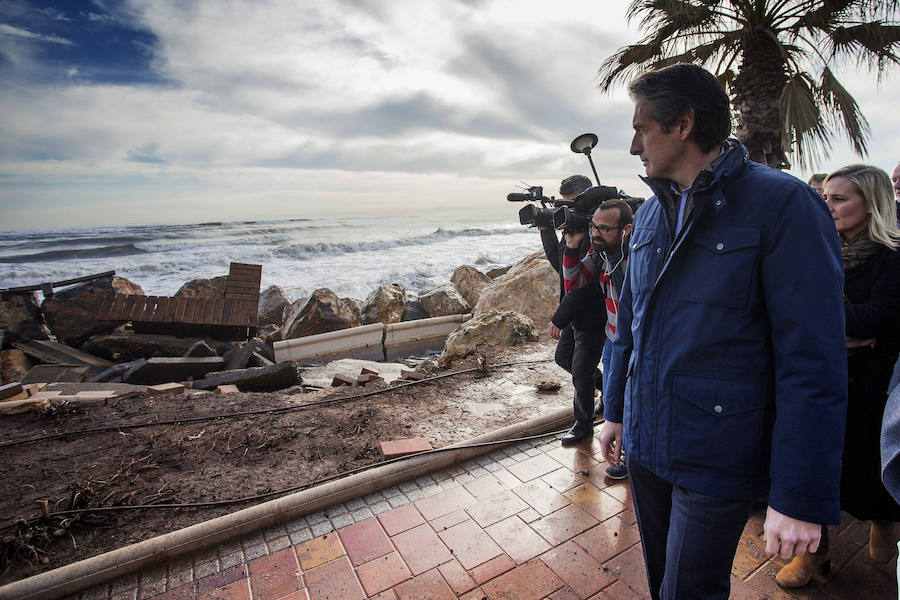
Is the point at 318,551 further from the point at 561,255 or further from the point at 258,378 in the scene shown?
the point at 258,378

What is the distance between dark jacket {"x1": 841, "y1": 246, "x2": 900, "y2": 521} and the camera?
2.04 metres

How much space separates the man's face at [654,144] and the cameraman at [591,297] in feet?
4.46

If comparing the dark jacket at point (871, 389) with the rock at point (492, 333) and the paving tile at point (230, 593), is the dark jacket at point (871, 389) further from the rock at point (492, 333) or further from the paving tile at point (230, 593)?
the rock at point (492, 333)

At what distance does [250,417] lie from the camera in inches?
167

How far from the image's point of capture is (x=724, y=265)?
1.26 m

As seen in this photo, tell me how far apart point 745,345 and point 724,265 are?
0.22m

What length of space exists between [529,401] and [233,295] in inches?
234

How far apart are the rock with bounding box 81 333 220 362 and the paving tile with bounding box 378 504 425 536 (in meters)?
5.90

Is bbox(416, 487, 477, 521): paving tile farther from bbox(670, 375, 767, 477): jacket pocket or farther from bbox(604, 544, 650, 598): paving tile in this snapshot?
Answer: bbox(670, 375, 767, 477): jacket pocket

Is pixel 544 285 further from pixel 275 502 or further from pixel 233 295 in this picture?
pixel 275 502

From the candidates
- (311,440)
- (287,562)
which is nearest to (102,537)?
(287,562)

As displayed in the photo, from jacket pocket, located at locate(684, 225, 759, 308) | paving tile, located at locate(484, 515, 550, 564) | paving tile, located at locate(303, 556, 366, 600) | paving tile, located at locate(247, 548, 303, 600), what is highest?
jacket pocket, located at locate(684, 225, 759, 308)

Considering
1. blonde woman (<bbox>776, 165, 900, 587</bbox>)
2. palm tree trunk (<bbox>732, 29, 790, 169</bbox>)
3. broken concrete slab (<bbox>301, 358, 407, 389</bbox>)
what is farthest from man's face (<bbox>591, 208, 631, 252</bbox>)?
palm tree trunk (<bbox>732, 29, 790, 169</bbox>)

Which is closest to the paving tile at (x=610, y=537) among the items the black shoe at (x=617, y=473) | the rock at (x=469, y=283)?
the black shoe at (x=617, y=473)
